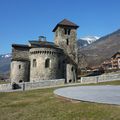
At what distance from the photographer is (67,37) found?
70.9 m

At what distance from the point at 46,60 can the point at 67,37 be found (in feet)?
43.6

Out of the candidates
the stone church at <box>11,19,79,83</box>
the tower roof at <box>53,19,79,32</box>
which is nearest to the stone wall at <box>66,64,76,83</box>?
the stone church at <box>11,19,79,83</box>

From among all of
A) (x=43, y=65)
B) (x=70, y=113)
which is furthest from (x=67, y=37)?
(x=70, y=113)

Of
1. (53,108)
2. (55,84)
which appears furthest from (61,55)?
(53,108)

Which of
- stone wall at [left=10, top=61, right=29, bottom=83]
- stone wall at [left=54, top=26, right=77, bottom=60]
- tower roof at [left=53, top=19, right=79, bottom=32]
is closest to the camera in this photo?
stone wall at [left=10, top=61, right=29, bottom=83]

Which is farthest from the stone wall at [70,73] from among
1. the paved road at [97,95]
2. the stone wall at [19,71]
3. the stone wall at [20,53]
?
the paved road at [97,95]

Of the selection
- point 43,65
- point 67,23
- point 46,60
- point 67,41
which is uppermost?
point 67,23

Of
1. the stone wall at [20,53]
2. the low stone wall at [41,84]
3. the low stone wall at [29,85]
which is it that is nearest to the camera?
the low stone wall at [29,85]

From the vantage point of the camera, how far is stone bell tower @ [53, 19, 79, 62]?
69.6 m

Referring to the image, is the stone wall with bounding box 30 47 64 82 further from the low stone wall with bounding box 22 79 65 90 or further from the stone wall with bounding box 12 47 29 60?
the low stone wall with bounding box 22 79 65 90

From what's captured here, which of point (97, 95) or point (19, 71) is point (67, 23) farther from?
point (97, 95)

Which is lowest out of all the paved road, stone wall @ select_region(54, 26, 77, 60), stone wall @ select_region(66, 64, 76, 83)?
the paved road

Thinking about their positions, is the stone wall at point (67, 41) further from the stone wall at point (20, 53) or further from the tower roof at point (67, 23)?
the stone wall at point (20, 53)

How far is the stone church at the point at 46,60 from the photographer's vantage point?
6066 centimetres
